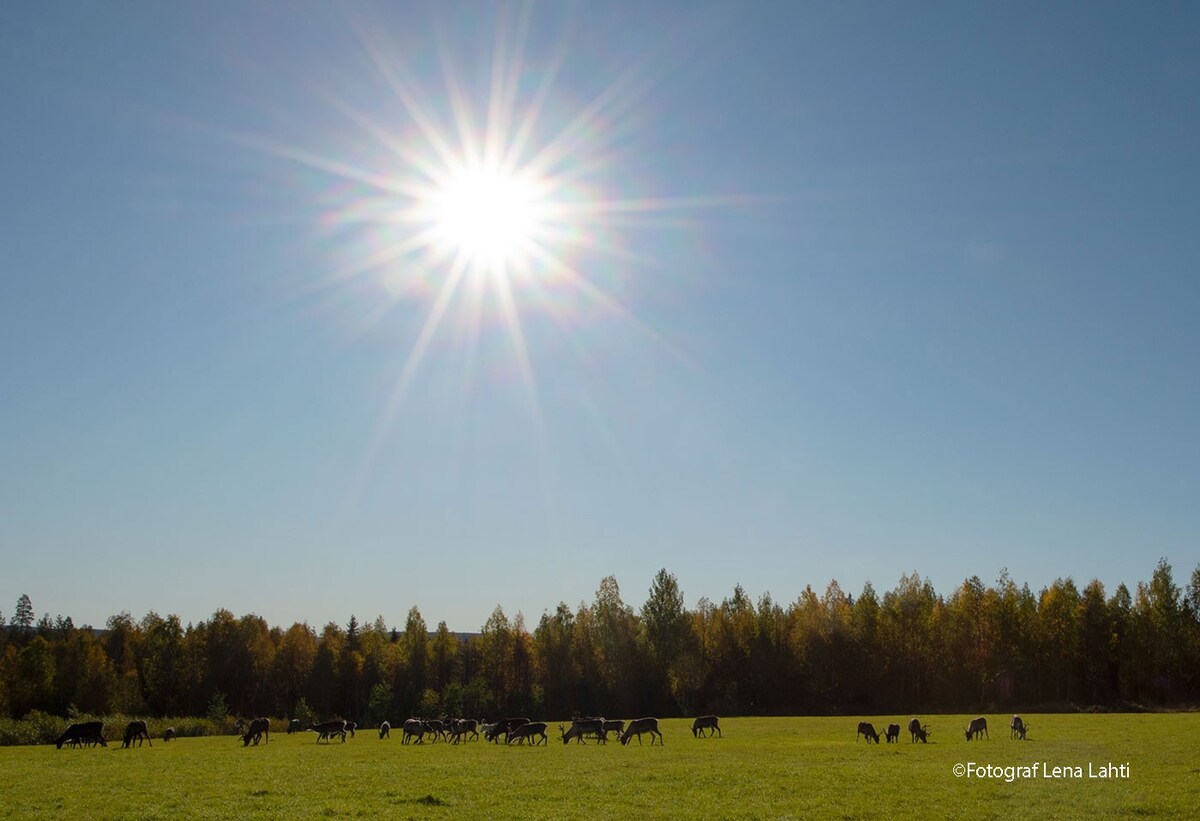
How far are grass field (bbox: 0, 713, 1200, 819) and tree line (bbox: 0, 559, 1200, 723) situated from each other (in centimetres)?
5728

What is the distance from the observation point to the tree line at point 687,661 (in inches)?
3981

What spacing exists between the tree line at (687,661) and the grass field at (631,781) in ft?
188

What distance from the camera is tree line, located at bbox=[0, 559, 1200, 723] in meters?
101

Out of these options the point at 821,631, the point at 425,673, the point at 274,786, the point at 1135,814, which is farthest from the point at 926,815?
the point at 425,673

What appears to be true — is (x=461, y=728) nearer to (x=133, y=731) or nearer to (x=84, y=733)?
(x=133, y=731)

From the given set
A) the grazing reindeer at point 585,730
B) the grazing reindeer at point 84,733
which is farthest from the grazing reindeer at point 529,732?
the grazing reindeer at point 84,733

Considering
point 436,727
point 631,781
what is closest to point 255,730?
point 436,727

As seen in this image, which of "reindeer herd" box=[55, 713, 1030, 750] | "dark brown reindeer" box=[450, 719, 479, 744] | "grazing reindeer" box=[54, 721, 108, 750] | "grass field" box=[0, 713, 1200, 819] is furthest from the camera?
"dark brown reindeer" box=[450, 719, 479, 744]

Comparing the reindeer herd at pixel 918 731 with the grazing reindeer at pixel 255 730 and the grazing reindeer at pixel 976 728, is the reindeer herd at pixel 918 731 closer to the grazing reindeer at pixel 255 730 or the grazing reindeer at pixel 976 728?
the grazing reindeer at pixel 976 728

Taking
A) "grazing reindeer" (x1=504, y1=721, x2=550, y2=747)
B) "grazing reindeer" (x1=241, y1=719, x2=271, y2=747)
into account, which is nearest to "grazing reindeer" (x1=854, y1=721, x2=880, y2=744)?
"grazing reindeer" (x1=504, y1=721, x2=550, y2=747)

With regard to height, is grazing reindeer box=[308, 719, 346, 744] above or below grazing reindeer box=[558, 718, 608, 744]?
below

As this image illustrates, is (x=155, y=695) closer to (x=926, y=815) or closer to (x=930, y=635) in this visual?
(x=930, y=635)

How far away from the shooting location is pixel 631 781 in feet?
95.6

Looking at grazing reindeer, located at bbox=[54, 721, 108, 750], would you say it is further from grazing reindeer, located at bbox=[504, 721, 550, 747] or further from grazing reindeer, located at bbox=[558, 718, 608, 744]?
grazing reindeer, located at bbox=[558, 718, 608, 744]
